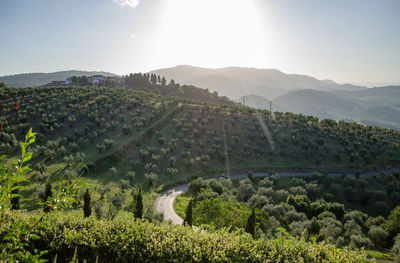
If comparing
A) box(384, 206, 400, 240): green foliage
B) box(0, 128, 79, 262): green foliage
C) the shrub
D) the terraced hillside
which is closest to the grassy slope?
the terraced hillside

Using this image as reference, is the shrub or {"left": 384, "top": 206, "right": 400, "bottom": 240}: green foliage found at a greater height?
{"left": 384, "top": 206, "right": 400, "bottom": 240}: green foliage

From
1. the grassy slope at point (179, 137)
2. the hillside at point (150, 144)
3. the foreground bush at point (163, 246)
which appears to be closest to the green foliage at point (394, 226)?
the hillside at point (150, 144)

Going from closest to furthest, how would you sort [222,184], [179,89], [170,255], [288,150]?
[170,255], [222,184], [288,150], [179,89]

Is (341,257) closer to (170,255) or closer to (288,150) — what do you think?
(170,255)

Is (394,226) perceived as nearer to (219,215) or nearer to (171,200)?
(219,215)

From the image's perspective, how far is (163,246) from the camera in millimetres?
12227

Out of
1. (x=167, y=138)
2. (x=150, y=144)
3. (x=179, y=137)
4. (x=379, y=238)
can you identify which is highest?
(x=179, y=137)

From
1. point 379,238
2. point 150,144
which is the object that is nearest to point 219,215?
point 379,238

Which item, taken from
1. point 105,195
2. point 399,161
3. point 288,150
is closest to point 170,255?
point 105,195

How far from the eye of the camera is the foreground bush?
39.4 feet

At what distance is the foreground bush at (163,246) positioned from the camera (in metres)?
12.0

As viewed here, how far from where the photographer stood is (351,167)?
235ft

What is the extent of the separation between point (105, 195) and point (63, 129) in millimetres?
41047

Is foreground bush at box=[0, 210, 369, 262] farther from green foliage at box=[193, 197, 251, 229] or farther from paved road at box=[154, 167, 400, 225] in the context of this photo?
paved road at box=[154, 167, 400, 225]
